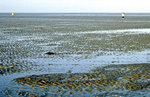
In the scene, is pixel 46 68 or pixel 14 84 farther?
pixel 46 68

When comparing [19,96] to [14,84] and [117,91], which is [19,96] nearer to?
[14,84]

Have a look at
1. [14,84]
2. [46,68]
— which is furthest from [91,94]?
[46,68]

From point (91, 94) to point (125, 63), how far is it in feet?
24.1

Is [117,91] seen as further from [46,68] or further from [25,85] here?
[46,68]

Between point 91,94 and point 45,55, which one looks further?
point 45,55

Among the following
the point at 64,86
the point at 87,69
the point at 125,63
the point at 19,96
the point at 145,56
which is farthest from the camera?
the point at 145,56

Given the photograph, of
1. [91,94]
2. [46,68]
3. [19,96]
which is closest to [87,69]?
[46,68]

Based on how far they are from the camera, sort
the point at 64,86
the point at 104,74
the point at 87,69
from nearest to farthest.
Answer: the point at 64,86
the point at 104,74
the point at 87,69

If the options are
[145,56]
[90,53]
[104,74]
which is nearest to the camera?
[104,74]

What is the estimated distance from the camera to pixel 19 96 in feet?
36.2

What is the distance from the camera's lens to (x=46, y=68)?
16.6 meters

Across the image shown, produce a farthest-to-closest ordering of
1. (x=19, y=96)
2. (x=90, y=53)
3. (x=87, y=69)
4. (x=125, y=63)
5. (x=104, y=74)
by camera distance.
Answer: (x=90, y=53), (x=125, y=63), (x=87, y=69), (x=104, y=74), (x=19, y=96)

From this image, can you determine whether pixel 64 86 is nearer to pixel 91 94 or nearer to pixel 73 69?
pixel 91 94

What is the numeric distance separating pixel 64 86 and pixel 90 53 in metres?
9.89
